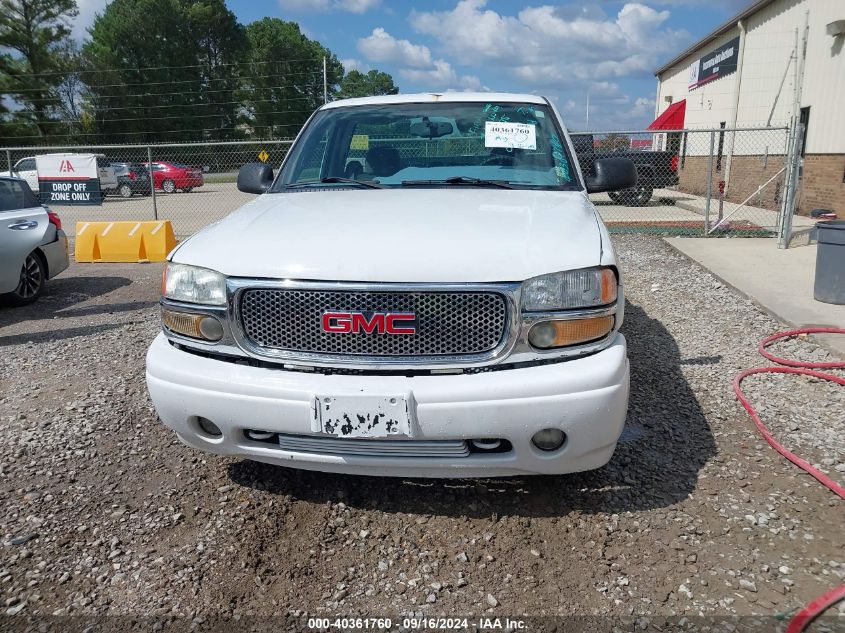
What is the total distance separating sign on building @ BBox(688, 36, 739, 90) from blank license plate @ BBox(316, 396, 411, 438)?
19231mm

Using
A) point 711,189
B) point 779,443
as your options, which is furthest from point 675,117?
point 779,443

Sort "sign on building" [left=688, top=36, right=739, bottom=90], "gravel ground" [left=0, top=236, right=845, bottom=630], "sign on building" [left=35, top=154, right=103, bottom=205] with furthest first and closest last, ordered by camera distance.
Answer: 1. "sign on building" [left=688, top=36, right=739, bottom=90]
2. "sign on building" [left=35, top=154, right=103, bottom=205]
3. "gravel ground" [left=0, top=236, right=845, bottom=630]

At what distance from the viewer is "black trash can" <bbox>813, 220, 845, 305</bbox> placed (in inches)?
239

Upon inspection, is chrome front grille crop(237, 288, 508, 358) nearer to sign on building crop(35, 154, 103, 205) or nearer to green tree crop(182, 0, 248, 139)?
sign on building crop(35, 154, 103, 205)

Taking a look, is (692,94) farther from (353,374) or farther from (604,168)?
(353,374)

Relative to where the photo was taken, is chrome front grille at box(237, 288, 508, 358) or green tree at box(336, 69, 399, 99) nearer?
chrome front grille at box(237, 288, 508, 358)

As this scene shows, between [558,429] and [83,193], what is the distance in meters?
11.2

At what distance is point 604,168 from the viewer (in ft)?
12.8

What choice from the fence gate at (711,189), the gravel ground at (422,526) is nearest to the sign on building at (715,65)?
the fence gate at (711,189)

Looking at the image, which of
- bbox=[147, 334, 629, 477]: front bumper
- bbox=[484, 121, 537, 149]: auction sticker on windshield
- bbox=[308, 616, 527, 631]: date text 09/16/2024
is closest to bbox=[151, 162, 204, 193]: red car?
bbox=[484, 121, 537, 149]: auction sticker on windshield

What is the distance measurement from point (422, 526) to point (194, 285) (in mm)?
1388

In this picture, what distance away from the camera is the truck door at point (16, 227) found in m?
6.65

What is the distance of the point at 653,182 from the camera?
15516 millimetres

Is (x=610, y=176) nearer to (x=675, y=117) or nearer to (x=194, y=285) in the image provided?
(x=194, y=285)
